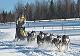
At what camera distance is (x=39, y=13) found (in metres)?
108

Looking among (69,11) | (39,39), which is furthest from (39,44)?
(69,11)

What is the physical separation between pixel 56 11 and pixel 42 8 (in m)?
9.08

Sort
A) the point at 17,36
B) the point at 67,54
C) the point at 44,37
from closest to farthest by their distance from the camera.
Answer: the point at 67,54 < the point at 44,37 < the point at 17,36

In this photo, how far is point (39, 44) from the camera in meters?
17.6

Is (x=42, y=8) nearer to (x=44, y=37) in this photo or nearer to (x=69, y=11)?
(x=69, y=11)

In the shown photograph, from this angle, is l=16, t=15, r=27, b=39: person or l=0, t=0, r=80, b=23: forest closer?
l=16, t=15, r=27, b=39: person

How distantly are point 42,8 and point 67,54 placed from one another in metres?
97.9

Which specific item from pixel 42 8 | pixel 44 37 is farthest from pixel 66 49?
pixel 42 8

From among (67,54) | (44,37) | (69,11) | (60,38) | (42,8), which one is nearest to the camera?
(67,54)

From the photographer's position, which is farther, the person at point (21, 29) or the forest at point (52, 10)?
the forest at point (52, 10)

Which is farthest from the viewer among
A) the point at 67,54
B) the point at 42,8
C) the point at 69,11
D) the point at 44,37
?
the point at 42,8

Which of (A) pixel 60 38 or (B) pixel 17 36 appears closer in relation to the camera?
(A) pixel 60 38

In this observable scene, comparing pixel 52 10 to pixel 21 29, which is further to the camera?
pixel 52 10

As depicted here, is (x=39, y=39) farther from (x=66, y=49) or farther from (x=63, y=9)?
(x=63, y=9)
